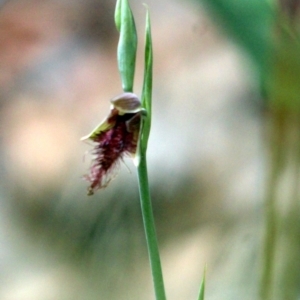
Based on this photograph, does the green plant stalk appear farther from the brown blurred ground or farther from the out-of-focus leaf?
the brown blurred ground

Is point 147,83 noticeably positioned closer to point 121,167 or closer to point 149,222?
point 149,222

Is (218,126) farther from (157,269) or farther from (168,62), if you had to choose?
(157,269)

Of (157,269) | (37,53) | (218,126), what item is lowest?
(157,269)

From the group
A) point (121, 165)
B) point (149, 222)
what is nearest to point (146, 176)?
point (149, 222)

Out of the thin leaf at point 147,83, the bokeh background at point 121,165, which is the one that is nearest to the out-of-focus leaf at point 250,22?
the thin leaf at point 147,83

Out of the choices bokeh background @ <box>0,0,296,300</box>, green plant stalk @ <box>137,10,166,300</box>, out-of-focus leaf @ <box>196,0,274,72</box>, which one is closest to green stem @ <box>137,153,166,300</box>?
green plant stalk @ <box>137,10,166,300</box>

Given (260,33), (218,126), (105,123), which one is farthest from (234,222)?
(105,123)

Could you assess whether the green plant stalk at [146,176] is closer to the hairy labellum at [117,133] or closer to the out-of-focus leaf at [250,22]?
the hairy labellum at [117,133]
